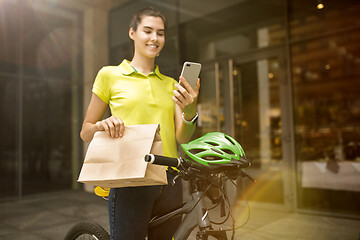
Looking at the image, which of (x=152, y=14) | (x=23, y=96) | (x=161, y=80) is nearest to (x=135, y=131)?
(x=161, y=80)

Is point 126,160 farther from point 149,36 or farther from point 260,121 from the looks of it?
point 260,121

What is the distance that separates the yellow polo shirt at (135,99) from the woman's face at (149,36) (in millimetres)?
125

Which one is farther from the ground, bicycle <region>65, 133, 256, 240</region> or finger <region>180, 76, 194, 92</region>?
finger <region>180, 76, 194, 92</region>

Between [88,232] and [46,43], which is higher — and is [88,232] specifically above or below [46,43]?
below

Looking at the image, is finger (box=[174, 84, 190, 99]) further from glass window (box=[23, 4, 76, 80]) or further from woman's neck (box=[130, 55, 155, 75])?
glass window (box=[23, 4, 76, 80])

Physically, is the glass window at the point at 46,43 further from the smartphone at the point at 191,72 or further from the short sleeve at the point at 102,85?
the smartphone at the point at 191,72

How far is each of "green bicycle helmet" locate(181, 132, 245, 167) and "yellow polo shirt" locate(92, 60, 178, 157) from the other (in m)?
0.30

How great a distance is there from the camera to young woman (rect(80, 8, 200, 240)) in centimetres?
172

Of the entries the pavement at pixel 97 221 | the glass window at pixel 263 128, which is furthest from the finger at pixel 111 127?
the glass window at pixel 263 128

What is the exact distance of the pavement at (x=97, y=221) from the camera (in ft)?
16.3

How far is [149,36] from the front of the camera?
180cm

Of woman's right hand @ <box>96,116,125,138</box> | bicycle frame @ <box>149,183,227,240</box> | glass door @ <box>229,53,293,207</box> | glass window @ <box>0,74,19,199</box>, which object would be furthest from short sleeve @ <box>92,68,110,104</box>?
glass window @ <box>0,74,19,199</box>

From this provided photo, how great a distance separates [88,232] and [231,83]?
17.9ft

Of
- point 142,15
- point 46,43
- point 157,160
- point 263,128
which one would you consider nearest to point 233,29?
point 263,128
